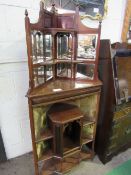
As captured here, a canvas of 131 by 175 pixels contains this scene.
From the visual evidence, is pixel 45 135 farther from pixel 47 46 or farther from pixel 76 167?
pixel 47 46

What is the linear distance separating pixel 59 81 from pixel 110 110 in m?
0.59

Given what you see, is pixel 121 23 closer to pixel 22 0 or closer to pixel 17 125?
pixel 22 0

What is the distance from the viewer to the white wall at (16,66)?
4.47 ft

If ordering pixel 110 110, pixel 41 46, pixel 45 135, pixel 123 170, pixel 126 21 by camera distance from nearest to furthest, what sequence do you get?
pixel 41 46, pixel 45 135, pixel 110 110, pixel 123 170, pixel 126 21

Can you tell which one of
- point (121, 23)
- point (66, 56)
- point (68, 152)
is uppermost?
point (121, 23)

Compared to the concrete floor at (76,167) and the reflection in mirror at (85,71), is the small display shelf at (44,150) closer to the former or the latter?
the concrete floor at (76,167)

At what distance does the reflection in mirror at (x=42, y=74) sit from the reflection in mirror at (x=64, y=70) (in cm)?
9

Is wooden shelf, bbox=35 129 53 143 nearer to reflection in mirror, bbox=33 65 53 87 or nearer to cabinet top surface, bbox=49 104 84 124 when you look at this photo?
cabinet top surface, bbox=49 104 84 124

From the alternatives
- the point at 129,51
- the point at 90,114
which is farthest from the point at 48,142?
the point at 129,51

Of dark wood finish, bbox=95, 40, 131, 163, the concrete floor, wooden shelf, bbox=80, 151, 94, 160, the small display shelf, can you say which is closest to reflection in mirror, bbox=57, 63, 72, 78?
dark wood finish, bbox=95, 40, 131, 163

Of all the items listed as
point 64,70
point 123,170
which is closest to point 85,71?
point 64,70

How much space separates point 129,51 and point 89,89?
1.93ft

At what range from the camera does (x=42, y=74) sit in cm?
134

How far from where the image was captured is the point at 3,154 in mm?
1696
